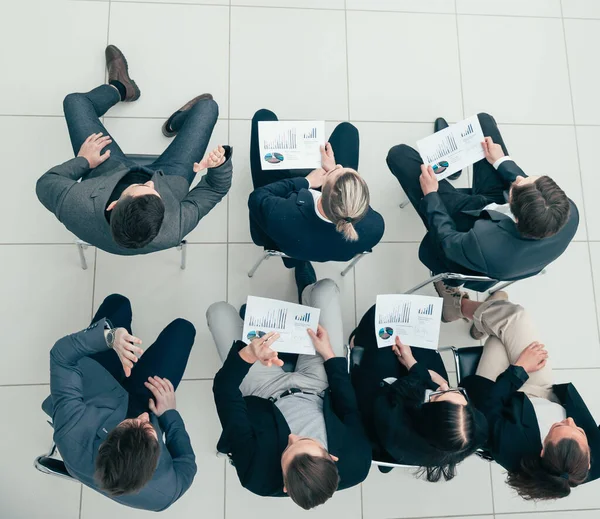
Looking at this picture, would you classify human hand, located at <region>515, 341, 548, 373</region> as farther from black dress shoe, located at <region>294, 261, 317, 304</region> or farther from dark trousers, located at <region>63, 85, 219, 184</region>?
dark trousers, located at <region>63, 85, 219, 184</region>

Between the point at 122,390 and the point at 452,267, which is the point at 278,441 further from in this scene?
the point at 452,267

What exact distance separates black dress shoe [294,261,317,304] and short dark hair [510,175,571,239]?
1099 millimetres

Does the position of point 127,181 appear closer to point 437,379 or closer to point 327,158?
point 327,158

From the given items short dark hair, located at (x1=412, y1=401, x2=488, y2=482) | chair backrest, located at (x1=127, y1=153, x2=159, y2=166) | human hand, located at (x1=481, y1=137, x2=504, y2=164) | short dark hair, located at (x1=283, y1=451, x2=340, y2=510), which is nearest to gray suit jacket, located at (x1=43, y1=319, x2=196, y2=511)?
short dark hair, located at (x1=283, y1=451, x2=340, y2=510)

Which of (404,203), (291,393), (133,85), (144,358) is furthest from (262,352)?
(133,85)

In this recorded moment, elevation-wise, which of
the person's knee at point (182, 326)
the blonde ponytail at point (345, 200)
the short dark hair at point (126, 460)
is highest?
the blonde ponytail at point (345, 200)

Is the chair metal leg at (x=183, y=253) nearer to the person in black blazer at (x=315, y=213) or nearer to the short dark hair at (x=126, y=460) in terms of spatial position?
the person in black blazer at (x=315, y=213)

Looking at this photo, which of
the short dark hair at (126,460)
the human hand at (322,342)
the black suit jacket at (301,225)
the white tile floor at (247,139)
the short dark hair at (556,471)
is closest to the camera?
the short dark hair at (126,460)

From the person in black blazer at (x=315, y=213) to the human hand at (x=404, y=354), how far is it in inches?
18.8

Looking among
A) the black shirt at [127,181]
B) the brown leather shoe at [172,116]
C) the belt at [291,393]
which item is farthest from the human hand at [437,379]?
the brown leather shoe at [172,116]

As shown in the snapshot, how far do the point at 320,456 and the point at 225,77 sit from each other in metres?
2.25

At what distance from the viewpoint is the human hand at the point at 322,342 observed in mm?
2215

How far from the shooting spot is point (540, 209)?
1941 millimetres

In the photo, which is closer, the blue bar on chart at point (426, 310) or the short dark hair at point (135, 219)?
the short dark hair at point (135, 219)
